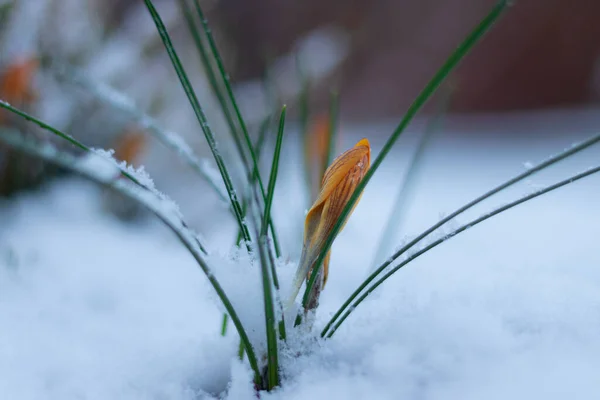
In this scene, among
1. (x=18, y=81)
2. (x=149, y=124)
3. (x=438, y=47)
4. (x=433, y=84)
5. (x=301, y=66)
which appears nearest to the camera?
(x=433, y=84)

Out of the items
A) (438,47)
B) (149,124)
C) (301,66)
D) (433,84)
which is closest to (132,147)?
(301,66)

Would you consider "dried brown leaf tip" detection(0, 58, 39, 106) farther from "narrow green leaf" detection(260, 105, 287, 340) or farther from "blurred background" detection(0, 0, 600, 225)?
"narrow green leaf" detection(260, 105, 287, 340)

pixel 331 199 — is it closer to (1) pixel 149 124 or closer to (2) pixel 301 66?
(1) pixel 149 124

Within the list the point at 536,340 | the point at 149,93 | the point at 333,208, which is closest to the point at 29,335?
the point at 333,208

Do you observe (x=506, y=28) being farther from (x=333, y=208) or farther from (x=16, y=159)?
(x=333, y=208)

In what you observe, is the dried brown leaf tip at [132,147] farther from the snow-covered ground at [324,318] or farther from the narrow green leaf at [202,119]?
the narrow green leaf at [202,119]

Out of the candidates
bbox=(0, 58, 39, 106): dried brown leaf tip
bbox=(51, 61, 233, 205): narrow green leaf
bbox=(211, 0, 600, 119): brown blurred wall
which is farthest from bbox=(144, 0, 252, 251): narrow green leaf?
bbox=(211, 0, 600, 119): brown blurred wall
